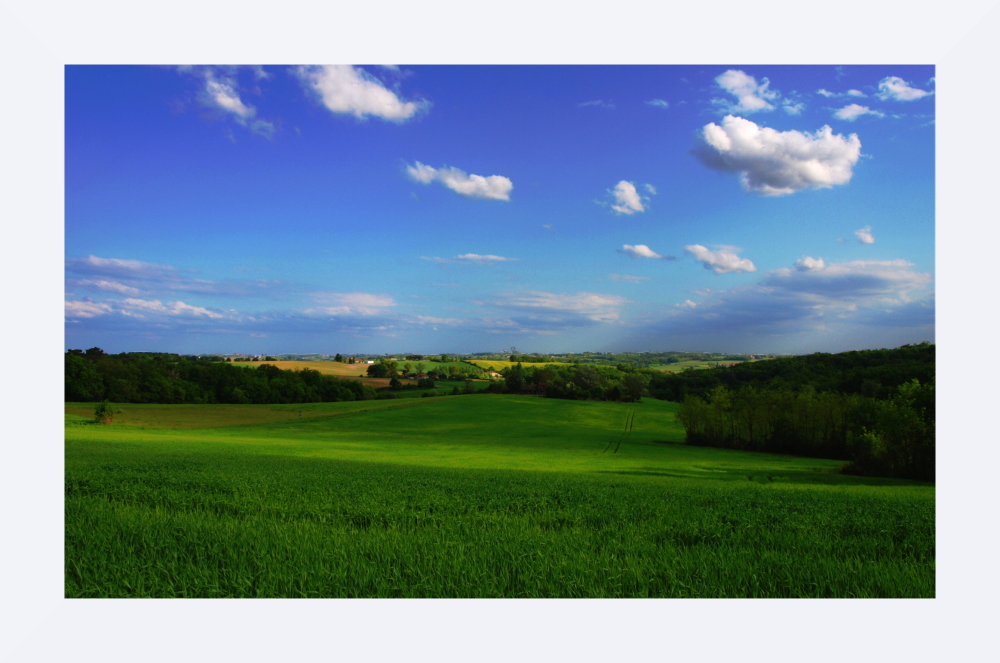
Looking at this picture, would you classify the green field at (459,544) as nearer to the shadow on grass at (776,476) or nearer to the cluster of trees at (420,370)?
the shadow on grass at (776,476)

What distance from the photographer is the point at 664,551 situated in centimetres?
408

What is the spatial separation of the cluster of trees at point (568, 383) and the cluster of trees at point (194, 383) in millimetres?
19737

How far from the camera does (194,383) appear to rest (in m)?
36.7

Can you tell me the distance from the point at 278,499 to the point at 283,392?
41818 mm

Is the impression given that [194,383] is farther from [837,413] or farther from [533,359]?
[837,413]

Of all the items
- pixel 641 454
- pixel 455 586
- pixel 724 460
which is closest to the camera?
pixel 455 586

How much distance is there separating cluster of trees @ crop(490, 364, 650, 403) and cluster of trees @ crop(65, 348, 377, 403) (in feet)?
64.8

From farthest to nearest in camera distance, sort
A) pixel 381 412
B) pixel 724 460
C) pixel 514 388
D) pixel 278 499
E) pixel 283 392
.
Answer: pixel 514 388
pixel 381 412
pixel 283 392
pixel 724 460
pixel 278 499

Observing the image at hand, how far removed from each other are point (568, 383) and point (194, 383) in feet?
138

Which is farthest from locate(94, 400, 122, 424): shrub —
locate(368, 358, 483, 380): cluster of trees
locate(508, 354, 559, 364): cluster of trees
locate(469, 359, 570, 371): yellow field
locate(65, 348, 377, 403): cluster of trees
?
locate(508, 354, 559, 364): cluster of trees

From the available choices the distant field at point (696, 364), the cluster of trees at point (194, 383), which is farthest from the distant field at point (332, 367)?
the distant field at point (696, 364)
